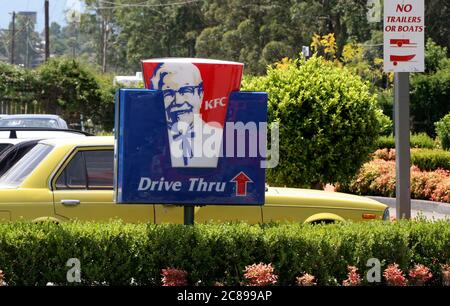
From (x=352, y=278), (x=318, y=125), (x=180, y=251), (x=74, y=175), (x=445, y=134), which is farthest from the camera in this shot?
(x=445, y=134)

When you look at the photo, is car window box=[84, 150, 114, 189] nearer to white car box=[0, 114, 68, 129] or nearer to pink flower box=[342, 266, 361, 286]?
pink flower box=[342, 266, 361, 286]

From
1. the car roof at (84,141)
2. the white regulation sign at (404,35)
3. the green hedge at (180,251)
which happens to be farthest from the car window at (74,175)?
the white regulation sign at (404,35)

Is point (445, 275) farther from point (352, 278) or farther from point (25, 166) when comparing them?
point (25, 166)

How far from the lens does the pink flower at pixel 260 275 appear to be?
24.1 ft

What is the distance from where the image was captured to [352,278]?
757 centimetres

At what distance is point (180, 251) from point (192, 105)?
46.5 inches

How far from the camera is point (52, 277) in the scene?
291 inches

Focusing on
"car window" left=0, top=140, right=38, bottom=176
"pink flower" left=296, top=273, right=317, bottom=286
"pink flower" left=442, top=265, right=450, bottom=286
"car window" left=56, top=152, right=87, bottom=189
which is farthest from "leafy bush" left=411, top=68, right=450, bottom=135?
"pink flower" left=296, top=273, right=317, bottom=286

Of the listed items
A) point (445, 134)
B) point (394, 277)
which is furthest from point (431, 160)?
point (394, 277)

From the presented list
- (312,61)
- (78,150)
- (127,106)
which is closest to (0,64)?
(312,61)

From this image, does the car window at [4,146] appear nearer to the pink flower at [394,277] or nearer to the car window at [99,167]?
the car window at [99,167]

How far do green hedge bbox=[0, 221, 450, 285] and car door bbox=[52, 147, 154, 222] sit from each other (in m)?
2.03

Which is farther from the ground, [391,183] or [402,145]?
[402,145]

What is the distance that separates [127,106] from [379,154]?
19729 mm
